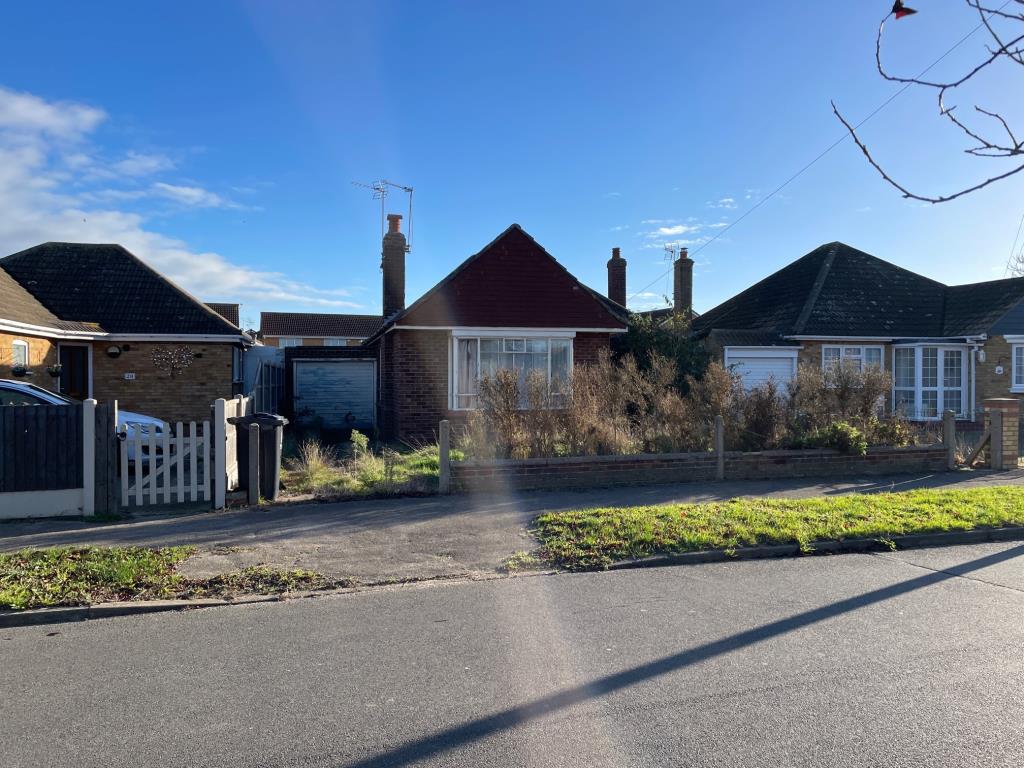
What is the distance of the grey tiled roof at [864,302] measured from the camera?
20350 mm

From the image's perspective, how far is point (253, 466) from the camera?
30.3ft

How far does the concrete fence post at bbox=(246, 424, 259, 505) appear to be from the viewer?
9.20 m

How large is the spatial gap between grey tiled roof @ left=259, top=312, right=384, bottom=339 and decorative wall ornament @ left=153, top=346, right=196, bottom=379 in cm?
4102

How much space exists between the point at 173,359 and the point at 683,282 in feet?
55.1

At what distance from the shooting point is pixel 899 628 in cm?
521

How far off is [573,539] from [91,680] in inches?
177

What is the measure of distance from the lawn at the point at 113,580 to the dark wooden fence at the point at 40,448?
1905 millimetres

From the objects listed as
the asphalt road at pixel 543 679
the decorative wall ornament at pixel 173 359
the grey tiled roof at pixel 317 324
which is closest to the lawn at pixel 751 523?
the asphalt road at pixel 543 679

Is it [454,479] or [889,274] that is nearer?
[454,479]

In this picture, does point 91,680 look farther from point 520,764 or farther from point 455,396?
point 455,396

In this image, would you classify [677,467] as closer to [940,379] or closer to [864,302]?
[940,379]

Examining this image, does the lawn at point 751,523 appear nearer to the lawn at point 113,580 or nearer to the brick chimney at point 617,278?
the lawn at point 113,580

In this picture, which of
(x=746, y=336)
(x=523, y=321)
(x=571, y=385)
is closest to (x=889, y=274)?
(x=746, y=336)

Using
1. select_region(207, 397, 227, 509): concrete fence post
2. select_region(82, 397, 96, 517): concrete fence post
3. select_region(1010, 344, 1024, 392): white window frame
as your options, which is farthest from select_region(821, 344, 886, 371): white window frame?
select_region(82, 397, 96, 517): concrete fence post
